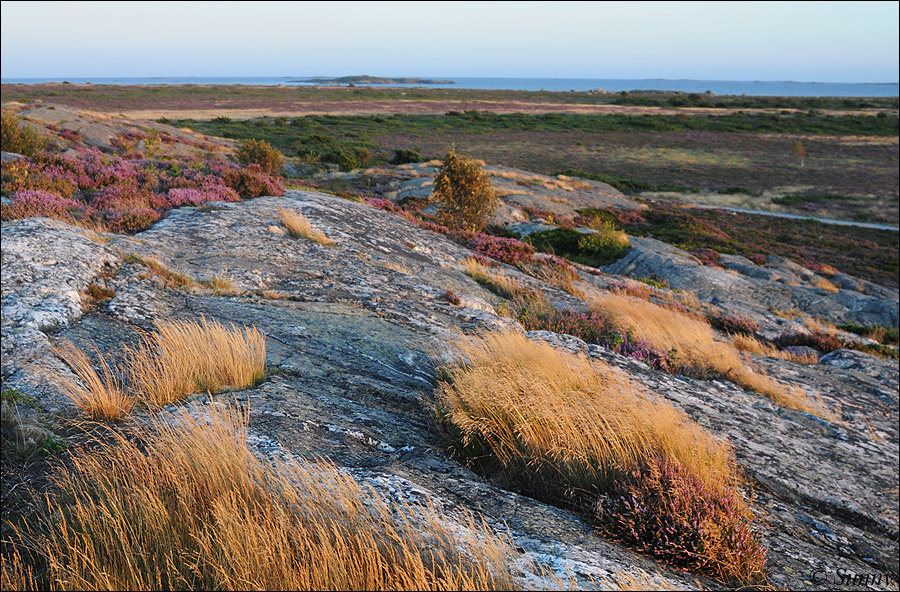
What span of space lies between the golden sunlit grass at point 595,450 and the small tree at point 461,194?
15.2 m

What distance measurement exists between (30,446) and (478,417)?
131 inches

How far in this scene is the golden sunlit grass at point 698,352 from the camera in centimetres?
720

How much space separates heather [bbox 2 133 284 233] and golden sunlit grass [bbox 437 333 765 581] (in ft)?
27.4

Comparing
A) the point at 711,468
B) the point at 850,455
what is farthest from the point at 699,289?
the point at 711,468

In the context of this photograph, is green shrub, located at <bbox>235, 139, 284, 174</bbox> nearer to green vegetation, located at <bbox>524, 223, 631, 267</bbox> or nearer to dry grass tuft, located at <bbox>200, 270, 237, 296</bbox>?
green vegetation, located at <bbox>524, 223, 631, 267</bbox>

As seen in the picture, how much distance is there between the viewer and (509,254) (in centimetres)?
1488

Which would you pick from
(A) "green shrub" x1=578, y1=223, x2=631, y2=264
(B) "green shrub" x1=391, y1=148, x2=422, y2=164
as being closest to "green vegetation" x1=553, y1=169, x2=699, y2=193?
(B) "green shrub" x1=391, y1=148, x2=422, y2=164

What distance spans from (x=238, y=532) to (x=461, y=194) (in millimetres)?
18076

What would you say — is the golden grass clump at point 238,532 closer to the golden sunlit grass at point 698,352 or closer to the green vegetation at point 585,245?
the golden sunlit grass at point 698,352

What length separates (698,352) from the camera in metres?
7.81

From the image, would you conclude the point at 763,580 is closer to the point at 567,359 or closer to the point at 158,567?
the point at 567,359

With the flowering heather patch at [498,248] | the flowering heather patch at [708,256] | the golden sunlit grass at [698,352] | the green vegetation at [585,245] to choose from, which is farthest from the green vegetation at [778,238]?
the golden sunlit grass at [698,352]

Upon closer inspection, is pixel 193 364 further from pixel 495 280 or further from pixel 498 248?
pixel 498 248

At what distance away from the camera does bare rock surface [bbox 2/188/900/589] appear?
3.57m
